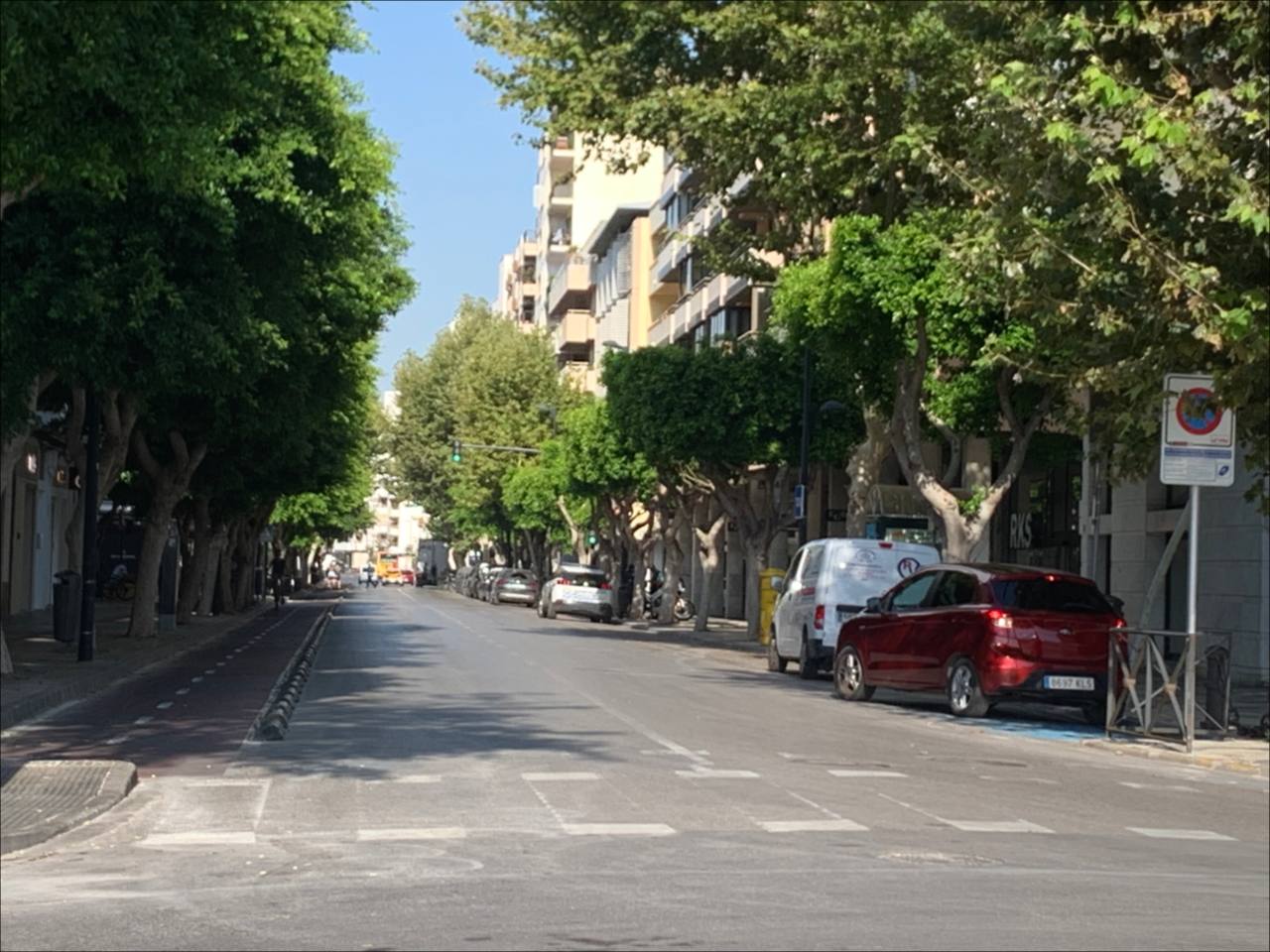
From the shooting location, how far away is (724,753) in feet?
54.6

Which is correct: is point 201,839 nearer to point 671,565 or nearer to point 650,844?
point 650,844

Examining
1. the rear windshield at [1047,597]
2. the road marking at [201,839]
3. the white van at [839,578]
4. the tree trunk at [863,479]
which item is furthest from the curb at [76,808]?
the tree trunk at [863,479]

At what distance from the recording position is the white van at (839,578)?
28.3 metres

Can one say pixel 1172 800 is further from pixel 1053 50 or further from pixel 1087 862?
pixel 1053 50

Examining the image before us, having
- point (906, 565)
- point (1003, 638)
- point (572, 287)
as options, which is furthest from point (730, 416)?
point (572, 287)

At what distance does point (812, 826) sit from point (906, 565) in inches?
651

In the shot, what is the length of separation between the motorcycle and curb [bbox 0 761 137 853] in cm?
5071

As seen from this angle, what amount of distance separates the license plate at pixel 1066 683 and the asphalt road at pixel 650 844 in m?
0.71

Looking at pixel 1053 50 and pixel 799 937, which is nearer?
pixel 799 937

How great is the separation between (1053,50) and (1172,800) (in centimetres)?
710

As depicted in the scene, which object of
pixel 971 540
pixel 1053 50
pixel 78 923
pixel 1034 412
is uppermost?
pixel 1053 50

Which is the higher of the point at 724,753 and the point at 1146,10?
the point at 1146,10

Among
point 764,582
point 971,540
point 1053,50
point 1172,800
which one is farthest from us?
point 764,582

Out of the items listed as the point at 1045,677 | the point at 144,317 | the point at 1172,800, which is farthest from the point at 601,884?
the point at 144,317
